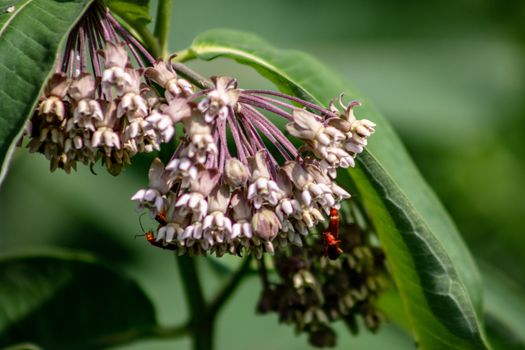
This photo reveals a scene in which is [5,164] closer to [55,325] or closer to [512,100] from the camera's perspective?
[55,325]

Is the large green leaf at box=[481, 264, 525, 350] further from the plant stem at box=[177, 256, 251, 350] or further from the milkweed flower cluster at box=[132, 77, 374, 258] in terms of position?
the milkweed flower cluster at box=[132, 77, 374, 258]

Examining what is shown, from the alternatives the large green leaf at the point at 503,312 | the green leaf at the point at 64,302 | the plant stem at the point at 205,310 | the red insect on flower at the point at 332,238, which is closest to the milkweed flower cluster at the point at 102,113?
the red insect on flower at the point at 332,238

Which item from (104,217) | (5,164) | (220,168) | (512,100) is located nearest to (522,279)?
(512,100)

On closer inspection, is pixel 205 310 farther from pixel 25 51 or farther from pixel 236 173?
pixel 25 51

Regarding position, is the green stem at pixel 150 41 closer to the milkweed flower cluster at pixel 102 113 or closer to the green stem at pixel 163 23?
the green stem at pixel 163 23

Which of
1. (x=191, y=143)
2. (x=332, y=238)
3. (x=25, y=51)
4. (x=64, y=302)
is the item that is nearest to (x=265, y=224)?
(x=191, y=143)

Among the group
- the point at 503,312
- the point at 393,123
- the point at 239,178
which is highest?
the point at 393,123
